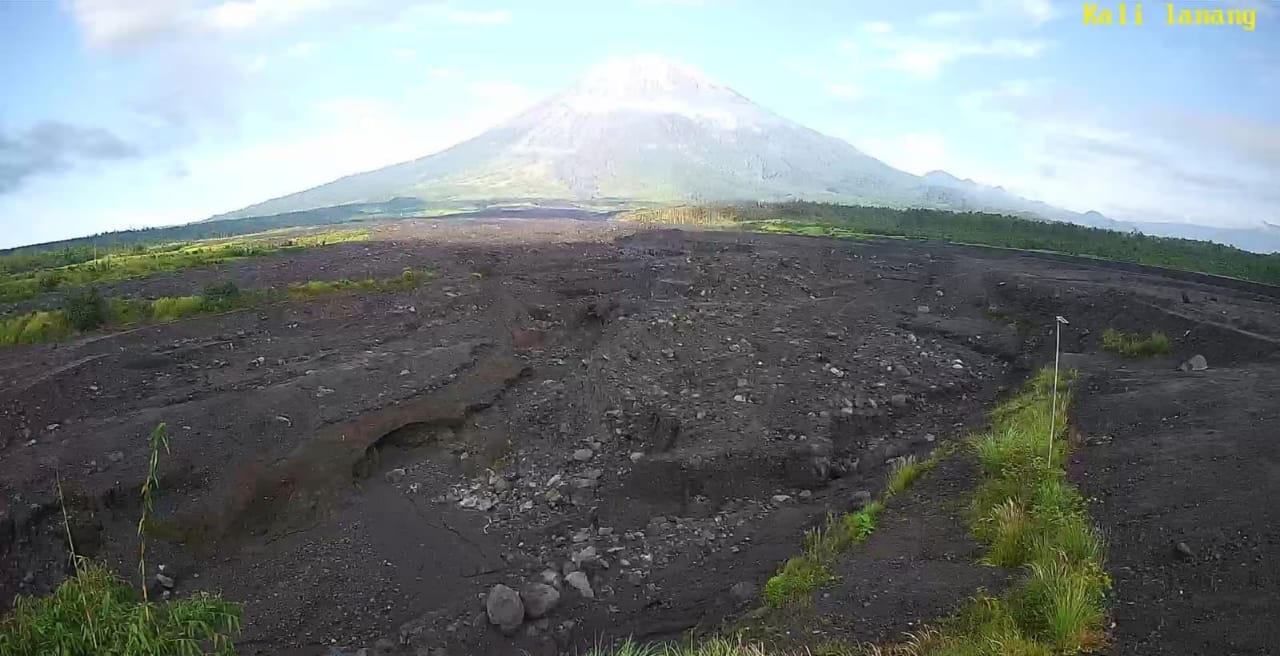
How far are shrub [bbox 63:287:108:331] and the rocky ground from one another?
1.38m

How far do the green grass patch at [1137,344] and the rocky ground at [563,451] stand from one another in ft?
1.08

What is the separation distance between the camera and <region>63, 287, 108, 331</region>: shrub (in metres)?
17.0

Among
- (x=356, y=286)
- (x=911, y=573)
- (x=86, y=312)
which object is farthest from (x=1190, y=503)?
(x=86, y=312)

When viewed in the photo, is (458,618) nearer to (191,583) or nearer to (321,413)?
(191,583)

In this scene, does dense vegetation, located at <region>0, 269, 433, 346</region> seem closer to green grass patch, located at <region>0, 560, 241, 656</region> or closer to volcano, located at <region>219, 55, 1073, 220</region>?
green grass patch, located at <region>0, 560, 241, 656</region>

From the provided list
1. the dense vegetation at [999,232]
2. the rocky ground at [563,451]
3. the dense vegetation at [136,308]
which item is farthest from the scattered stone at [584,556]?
the dense vegetation at [999,232]

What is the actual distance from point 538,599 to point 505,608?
1.27ft

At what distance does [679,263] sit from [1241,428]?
19.1 meters

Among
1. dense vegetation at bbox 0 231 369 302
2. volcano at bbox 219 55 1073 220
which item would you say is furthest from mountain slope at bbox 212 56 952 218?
dense vegetation at bbox 0 231 369 302

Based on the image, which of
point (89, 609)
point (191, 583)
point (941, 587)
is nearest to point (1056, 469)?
point (941, 587)

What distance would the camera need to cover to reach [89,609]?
4289 millimetres

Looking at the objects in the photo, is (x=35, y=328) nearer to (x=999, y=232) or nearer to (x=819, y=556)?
(x=819, y=556)

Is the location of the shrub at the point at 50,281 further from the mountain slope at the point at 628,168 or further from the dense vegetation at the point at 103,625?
the mountain slope at the point at 628,168

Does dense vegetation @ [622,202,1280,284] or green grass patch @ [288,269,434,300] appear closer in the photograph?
green grass patch @ [288,269,434,300]
